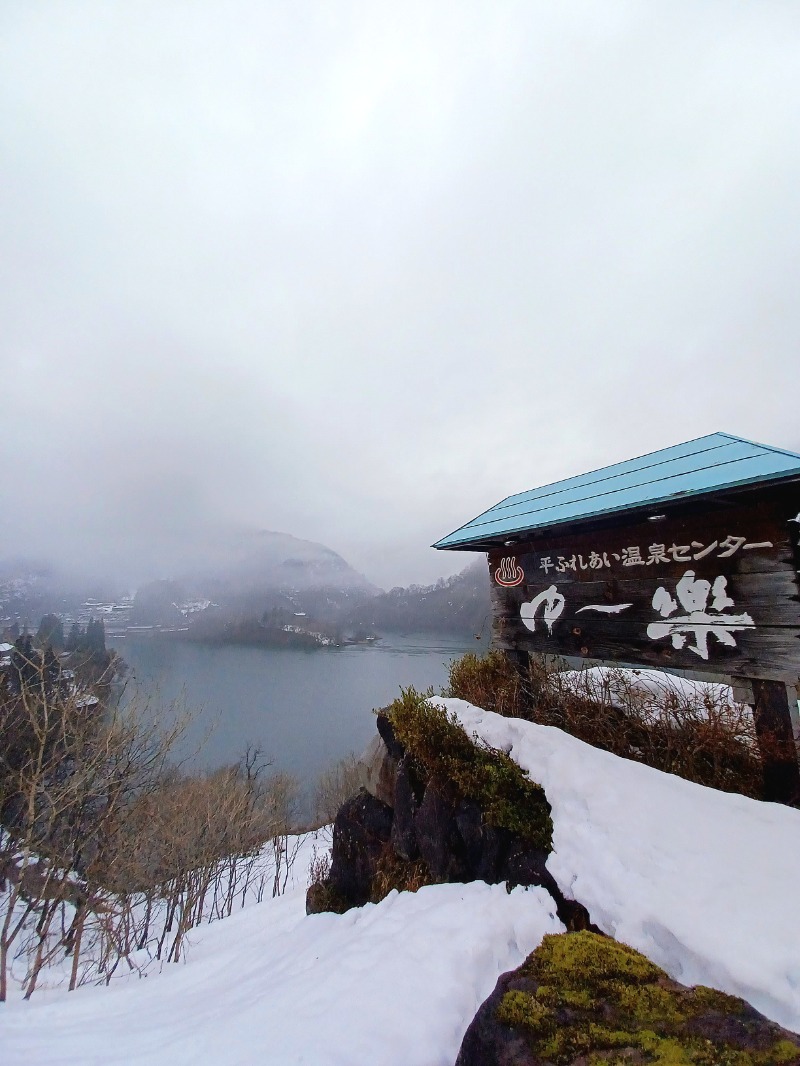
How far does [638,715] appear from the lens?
197 inches

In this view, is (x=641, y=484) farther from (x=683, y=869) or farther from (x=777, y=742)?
(x=683, y=869)

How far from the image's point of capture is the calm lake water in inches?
1740

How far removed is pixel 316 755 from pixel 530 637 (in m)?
44.7

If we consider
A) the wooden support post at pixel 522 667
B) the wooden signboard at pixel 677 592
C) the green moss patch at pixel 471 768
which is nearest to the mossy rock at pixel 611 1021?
the green moss patch at pixel 471 768

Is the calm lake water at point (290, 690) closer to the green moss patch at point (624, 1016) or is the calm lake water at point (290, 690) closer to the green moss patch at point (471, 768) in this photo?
the green moss patch at point (471, 768)

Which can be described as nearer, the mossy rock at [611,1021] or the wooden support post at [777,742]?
the mossy rock at [611,1021]

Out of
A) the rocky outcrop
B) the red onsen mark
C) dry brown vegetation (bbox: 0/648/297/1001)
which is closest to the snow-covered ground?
the rocky outcrop

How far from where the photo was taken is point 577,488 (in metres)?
6.39

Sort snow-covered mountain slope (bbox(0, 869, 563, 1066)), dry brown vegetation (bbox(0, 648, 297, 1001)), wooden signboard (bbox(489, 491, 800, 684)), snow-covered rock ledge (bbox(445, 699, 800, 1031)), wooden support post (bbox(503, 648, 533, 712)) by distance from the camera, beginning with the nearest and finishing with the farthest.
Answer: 1. snow-covered rock ledge (bbox(445, 699, 800, 1031))
2. snow-covered mountain slope (bbox(0, 869, 563, 1066))
3. wooden signboard (bbox(489, 491, 800, 684))
4. wooden support post (bbox(503, 648, 533, 712))
5. dry brown vegetation (bbox(0, 648, 297, 1001))

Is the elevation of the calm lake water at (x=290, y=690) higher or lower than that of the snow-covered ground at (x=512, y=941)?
lower

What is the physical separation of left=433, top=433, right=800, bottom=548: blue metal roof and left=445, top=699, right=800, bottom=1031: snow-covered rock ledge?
8.75ft

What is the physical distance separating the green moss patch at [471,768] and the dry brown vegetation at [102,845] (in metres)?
6.90

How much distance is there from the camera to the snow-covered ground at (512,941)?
253cm

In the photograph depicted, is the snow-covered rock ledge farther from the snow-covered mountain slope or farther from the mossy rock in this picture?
the snow-covered mountain slope
